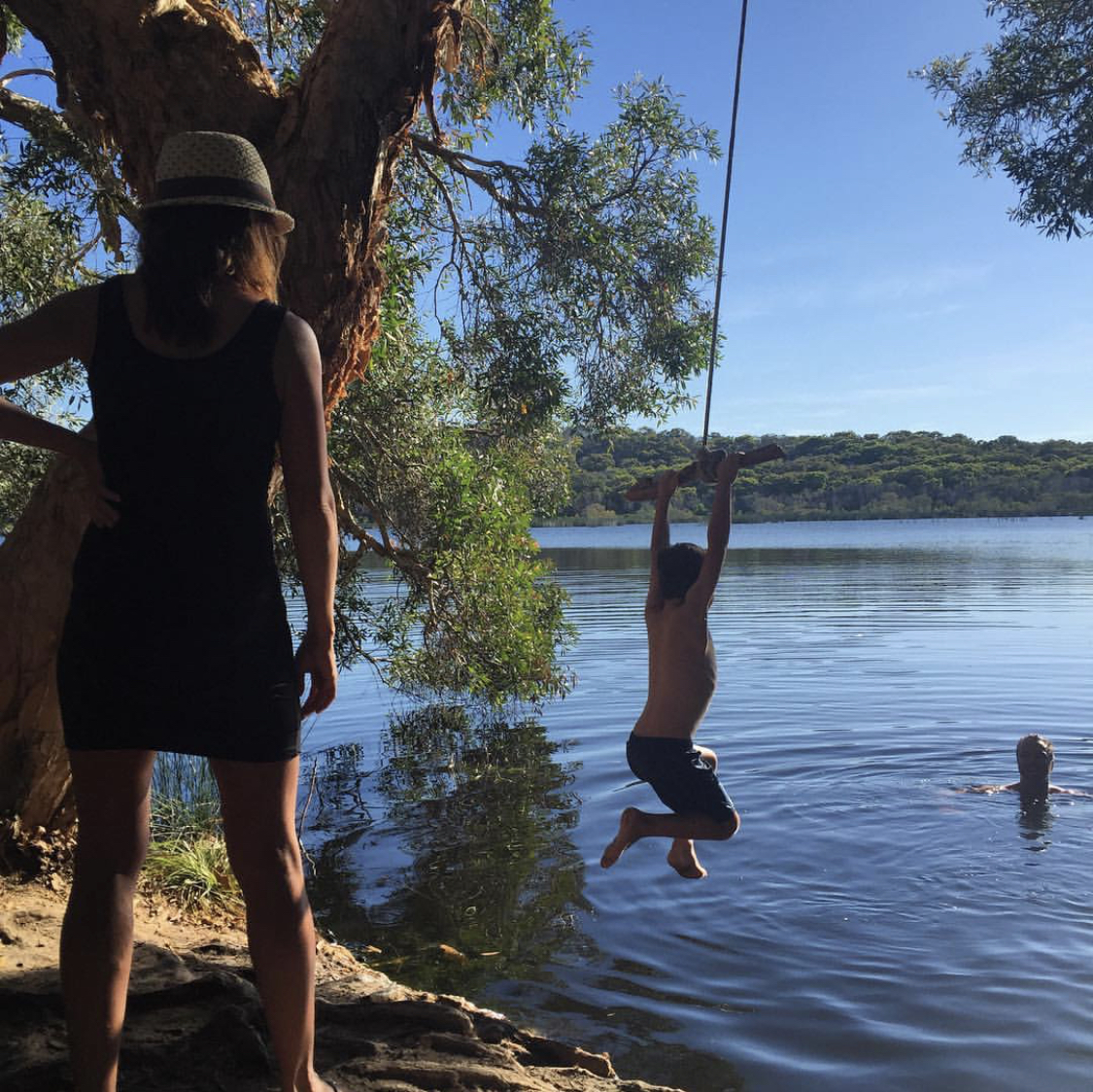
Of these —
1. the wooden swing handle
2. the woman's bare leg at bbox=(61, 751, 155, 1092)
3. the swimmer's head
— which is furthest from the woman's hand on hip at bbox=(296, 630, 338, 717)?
the swimmer's head

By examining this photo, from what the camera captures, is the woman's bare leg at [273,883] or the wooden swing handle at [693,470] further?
the wooden swing handle at [693,470]

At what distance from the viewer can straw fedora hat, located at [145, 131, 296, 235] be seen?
2.47 meters

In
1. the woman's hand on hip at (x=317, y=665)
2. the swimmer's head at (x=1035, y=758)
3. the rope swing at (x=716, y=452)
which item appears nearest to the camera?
the woman's hand on hip at (x=317, y=665)

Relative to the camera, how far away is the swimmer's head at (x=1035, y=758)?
875cm

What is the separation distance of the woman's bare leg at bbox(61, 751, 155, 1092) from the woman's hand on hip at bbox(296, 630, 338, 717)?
378mm

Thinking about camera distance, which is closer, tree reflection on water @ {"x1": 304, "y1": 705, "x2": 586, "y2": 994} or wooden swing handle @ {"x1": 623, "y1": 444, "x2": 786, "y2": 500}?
wooden swing handle @ {"x1": 623, "y1": 444, "x2": 786, "y2": 500}

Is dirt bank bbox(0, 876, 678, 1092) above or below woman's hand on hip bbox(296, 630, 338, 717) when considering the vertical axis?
below

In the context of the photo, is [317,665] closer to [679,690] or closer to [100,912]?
[100,912]

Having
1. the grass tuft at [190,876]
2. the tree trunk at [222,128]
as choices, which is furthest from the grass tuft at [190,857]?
the tree trunk at [222,128]

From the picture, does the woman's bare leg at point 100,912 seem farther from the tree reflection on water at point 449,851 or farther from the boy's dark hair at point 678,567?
the tree reflection on water at point 449,851

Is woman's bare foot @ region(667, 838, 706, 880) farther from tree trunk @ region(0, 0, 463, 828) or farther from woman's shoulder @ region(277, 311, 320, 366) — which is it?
woman's shoulder @ region(277, 311, 320, 366)

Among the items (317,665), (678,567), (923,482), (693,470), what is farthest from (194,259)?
(923,482)

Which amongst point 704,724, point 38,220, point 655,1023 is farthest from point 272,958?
point 704,724

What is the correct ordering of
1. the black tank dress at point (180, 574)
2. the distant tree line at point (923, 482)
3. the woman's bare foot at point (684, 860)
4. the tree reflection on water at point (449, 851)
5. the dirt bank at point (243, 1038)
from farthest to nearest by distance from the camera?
1. the distant tree line at point (923, 482)
2. the tree reflection on water at point (449, 851)
3. the woman's bare foot at point (684, 860)
4. the dirt bank at point (243, 1038)
5. the black tank dress at point (180, 574)
